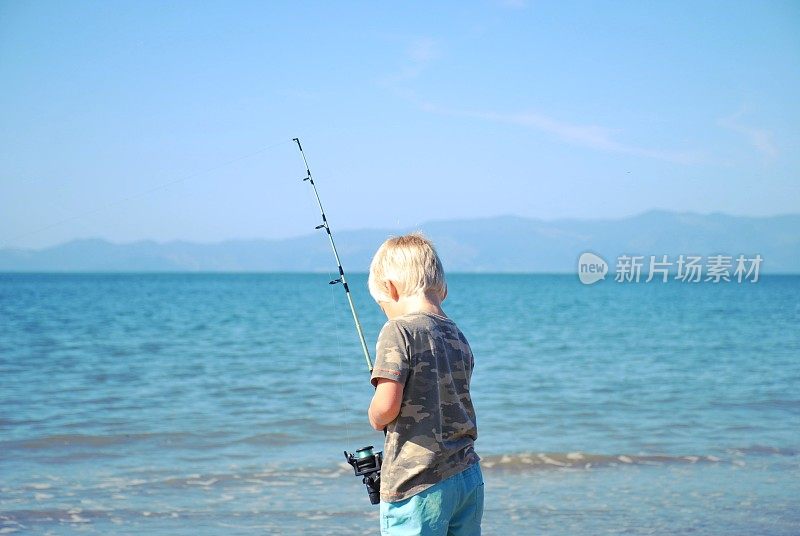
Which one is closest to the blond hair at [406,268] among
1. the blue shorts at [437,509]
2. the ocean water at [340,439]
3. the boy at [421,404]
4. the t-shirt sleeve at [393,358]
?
the boy at [421,404]

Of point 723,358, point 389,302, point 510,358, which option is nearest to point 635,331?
point 723,358

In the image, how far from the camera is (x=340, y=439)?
7555 mm

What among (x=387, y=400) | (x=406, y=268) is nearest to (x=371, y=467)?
(x=387, y=400)

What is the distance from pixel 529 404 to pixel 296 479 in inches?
147

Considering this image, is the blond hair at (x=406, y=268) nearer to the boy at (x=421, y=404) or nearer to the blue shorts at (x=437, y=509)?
the boy at (x=421, y=404)

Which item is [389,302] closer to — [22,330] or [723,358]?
[723,358]

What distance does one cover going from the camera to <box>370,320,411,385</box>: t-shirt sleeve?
7.37 ft

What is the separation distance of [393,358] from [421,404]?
0.16 m

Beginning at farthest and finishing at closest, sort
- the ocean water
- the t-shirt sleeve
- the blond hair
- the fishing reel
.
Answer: the ocean water
the fishing reel
the blond hair
the t-shirt sleeve

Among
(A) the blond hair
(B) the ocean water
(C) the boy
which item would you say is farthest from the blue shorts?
(B) the ocean water

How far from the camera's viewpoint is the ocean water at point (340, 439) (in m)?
5.35

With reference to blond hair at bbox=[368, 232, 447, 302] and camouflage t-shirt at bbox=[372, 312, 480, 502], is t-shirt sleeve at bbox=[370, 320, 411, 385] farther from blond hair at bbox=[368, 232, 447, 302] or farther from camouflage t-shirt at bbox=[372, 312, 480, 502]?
blond hair at bbox=[368, 232, 447, 302]

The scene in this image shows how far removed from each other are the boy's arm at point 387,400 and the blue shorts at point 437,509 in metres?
0.23

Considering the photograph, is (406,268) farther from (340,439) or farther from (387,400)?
(340,439)
